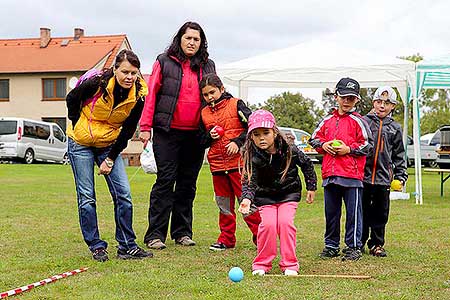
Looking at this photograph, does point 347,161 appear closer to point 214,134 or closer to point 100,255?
point 214,134

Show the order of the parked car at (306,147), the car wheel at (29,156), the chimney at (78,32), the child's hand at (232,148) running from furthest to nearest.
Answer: the chimney at (78,32), the car wheel at (29,156), the parked car at (306,147), the child's hand at (232,148)

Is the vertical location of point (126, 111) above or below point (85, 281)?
above

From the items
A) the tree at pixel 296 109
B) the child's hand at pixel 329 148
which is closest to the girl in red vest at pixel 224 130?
the child's hand at pixel 329 148

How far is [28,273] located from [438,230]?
478 centimetres

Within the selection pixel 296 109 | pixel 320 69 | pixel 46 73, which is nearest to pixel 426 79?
pixel 320 69

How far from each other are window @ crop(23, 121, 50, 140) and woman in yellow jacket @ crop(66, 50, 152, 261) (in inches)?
920

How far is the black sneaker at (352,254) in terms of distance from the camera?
19.6ft

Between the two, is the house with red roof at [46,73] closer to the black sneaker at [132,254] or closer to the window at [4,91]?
the window at [4,91]

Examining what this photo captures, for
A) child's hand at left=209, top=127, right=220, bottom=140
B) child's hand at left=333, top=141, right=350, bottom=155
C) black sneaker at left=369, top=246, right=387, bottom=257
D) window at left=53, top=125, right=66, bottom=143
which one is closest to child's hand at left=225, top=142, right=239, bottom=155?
child's hand at left=209, top=127, right=220, bottom=140

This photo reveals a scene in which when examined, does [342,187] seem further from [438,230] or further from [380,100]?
[438,230]

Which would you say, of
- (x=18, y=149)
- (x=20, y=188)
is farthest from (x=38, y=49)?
(x=20, y=188)

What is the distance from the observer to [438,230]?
810 cm

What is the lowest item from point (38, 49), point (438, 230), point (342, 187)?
point (438, 230)

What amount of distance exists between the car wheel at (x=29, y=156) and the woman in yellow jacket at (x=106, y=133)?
77.3 feet
